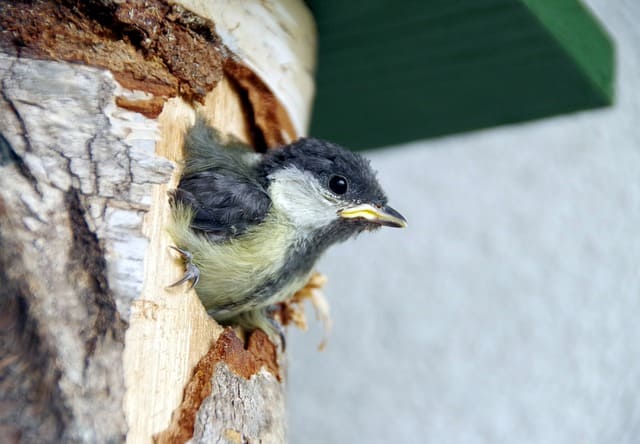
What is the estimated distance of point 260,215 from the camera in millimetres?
1464

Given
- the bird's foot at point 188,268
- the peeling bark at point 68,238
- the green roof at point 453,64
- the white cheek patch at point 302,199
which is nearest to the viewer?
the peeling bark at point 68,238

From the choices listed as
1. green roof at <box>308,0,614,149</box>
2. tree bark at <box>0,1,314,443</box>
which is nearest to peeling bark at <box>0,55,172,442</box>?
tree bark at <box>0,1,314,443</box>

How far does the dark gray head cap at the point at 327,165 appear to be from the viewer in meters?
1.56

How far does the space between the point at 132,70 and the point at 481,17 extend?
30.2 inches

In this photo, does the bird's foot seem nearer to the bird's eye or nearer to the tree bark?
the tree bark

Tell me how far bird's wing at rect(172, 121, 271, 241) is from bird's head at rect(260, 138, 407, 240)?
2.8 inches

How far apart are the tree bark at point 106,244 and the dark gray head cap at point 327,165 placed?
189 mm

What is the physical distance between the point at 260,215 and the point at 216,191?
93 millimetres

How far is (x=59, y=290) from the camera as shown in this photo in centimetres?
106

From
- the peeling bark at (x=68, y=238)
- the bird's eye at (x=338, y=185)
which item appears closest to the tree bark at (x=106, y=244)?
the peeling bark at (x=68, y=238)

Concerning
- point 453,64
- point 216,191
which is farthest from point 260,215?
point 453,64

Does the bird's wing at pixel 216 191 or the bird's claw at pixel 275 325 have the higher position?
the bird's wing at pixel 216 191

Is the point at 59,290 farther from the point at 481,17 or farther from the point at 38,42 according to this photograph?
the point at 481,17

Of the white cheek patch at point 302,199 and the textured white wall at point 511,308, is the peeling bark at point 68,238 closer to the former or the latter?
the white cheek patch at point 302,199
